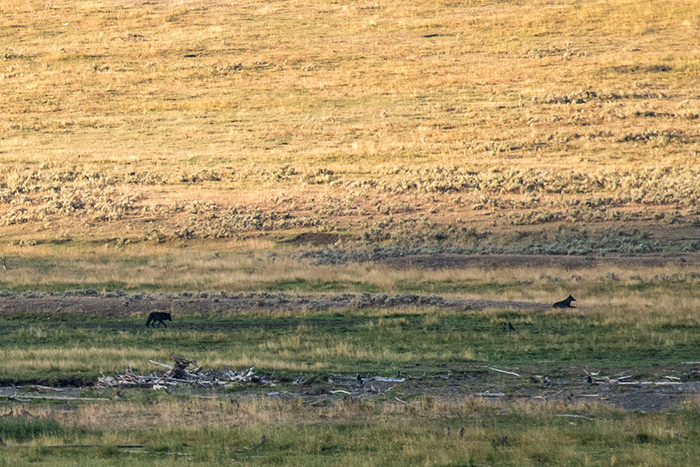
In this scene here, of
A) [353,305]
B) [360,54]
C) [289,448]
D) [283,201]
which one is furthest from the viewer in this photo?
[360,54]

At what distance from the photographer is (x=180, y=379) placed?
16797 mm

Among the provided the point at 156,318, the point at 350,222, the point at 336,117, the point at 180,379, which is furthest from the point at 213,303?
the point at 336,117

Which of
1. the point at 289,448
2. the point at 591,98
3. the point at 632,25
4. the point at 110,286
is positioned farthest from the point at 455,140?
the point at 289,448

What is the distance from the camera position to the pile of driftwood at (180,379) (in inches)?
651

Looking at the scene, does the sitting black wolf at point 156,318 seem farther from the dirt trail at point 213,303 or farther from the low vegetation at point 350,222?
the dirt trail at point 213,303

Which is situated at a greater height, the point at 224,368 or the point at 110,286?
the point at 224,368

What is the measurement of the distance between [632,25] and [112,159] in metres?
55.0

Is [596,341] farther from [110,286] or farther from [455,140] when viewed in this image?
[455,140]

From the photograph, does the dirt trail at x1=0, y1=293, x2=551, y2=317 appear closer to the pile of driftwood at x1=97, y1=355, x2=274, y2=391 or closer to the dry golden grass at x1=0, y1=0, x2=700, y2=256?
the pile of driftwood at x1=97, y1=355, x2=274, y2=391

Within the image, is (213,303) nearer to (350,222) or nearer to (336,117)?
(350,222)

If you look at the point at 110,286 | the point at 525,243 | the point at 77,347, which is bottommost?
the point at 525,243

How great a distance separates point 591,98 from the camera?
73812 mm

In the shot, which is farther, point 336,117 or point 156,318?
point 336,117

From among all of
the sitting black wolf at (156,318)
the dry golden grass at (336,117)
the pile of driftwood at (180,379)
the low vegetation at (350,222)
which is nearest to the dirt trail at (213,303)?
the low vegetation at (350,222)
